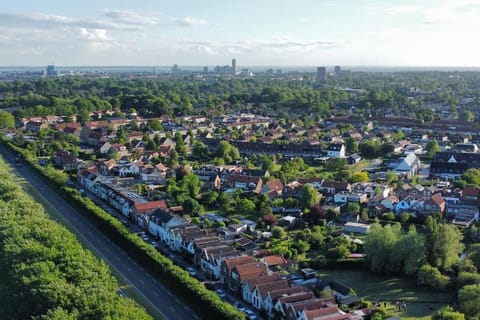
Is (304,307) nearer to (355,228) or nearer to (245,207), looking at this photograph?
(355,228)

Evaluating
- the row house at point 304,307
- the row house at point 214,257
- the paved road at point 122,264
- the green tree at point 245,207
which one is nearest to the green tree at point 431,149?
the green tree at point 245,207

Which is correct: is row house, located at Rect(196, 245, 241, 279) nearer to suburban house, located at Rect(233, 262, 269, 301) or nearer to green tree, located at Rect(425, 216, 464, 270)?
suburban house, located at Rect(233, 262, 269, 301)

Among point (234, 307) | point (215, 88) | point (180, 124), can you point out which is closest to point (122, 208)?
point (234, 307)

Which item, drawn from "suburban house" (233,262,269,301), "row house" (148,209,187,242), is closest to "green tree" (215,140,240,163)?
"row house" (148,209,187,242)

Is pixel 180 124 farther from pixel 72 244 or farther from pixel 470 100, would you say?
pixel 470 100

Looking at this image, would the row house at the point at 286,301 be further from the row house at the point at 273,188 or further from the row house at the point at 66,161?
the row house at the point at 66,161

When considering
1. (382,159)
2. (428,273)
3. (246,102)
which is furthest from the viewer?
(246,102)
